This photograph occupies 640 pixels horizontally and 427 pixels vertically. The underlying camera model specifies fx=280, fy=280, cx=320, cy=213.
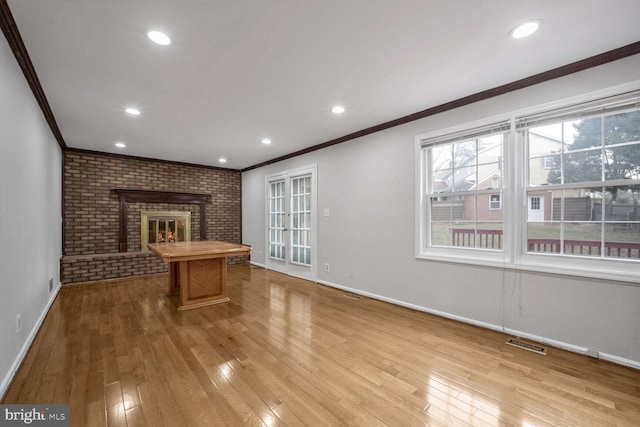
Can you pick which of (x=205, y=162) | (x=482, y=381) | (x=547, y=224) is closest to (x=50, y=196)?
(x=205, y=162)

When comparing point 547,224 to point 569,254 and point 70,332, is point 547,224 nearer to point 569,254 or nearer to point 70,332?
point 569,254

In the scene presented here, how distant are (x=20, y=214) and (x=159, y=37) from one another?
1.81m

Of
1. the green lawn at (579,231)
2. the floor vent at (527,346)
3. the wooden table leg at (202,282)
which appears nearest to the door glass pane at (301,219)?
the wooden table leg at (202,282)

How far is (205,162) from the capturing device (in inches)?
240

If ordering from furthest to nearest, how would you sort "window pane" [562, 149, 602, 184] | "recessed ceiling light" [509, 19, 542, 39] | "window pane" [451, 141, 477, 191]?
"window pane" [451, 141, 477, 191] < "window pane" [562, 149, 602, 184] < "recessed ceiling light" [509, 19, 542, 39]

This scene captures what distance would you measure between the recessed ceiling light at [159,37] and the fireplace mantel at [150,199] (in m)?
4.28

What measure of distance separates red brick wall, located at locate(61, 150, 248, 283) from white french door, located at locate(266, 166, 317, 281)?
1748 millimetres

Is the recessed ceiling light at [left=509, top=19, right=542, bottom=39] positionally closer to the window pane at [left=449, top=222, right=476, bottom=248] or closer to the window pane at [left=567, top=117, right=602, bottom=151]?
the window pane at [left=567, top=117, right=602, bottom=151]

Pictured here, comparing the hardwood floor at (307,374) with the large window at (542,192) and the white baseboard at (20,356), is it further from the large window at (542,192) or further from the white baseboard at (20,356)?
the large window at (542,192)

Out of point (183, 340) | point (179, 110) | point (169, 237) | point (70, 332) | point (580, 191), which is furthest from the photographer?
point (169, 237)

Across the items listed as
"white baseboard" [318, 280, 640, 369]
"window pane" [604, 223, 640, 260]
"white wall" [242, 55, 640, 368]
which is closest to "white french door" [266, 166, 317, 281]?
"white wall" [242, 55, 640, 368]

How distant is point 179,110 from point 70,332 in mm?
2535

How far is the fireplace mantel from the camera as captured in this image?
5.32 metres

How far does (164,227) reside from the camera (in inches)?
229
